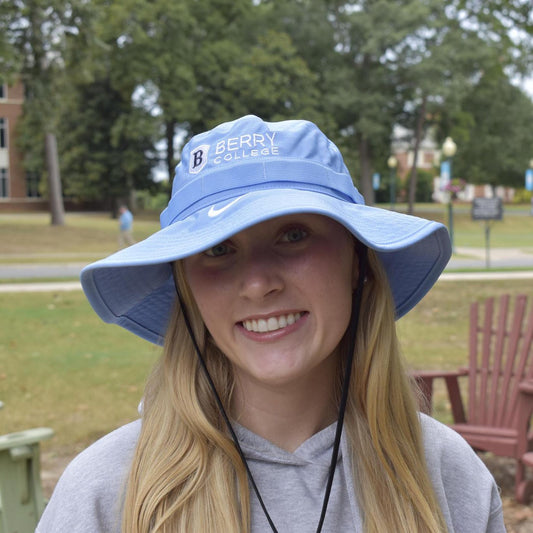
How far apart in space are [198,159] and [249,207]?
8.4 inches

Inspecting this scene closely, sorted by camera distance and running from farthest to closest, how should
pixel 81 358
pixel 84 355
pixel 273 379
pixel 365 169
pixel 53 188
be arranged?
pixel 365 169
pixel 53 188
pixel 84 355
pixel 81 358
pixel 273 379

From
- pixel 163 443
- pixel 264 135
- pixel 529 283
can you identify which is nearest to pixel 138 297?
pixel 163 443

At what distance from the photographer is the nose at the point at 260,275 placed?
1304mm

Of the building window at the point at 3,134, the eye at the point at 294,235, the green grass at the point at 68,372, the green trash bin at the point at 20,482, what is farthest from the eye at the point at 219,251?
the building window at the point at 3,134

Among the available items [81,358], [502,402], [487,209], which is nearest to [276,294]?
[502,402]

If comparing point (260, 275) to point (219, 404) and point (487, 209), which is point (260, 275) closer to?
point (219, 404)

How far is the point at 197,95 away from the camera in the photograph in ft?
126

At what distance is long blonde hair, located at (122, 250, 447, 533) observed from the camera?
1265 millimetres

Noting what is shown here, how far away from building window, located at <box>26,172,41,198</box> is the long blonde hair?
172ft

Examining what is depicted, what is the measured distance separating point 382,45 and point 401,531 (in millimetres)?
39461

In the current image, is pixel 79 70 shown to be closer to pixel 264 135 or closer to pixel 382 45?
pixel 382 45

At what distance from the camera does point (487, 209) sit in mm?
19922

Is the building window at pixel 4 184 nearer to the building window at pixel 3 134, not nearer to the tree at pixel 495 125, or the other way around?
the building window at pixel 3 134

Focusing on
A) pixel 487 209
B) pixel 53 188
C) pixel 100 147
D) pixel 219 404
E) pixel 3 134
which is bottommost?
pixel 219 404
